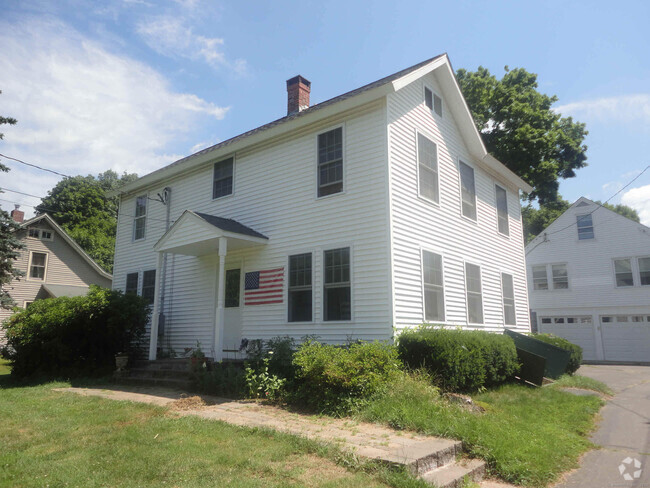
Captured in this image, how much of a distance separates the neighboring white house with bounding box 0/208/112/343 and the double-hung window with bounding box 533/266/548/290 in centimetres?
2524

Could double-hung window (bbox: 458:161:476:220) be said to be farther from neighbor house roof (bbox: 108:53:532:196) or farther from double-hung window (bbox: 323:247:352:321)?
double-hung window (bbox: 323:247:352:321)

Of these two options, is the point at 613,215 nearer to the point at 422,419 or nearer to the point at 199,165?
the point at 199,165

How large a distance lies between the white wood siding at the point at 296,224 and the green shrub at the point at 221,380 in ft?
6.01

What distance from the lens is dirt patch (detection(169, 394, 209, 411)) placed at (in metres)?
7.70

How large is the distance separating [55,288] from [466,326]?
2284cm

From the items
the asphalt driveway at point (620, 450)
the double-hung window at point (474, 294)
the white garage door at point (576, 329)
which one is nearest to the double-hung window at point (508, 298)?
the double-hung window at point (474, 294)

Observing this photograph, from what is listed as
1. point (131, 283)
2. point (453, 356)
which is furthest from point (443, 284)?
point (131, 283)

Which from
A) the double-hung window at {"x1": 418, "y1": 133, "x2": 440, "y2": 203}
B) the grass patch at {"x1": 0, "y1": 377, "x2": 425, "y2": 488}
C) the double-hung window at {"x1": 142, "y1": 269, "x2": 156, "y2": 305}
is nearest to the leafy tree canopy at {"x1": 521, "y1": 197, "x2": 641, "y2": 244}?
the double-hung window at {"x1": 418, "y1": 133, "x2": 440, "y2": 203}

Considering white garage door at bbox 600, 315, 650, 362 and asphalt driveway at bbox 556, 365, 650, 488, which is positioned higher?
white garage door at bbox 600, 315, 650, 362

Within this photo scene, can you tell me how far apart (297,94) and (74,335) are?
9723mm

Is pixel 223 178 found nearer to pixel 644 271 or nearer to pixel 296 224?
pixel 296 224

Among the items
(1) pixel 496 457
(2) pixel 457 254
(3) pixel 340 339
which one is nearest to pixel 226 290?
(3) pixel 340 339

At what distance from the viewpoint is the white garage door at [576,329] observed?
23750 mm

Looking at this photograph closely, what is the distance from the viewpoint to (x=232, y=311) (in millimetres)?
12250
